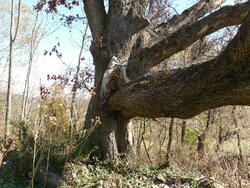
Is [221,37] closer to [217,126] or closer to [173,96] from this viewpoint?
[217,126]

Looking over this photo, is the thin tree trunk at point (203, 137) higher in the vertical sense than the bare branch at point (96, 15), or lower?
lower

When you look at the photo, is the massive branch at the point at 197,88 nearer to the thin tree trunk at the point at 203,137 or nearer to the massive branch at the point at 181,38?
the massive branch at the point at 181,38

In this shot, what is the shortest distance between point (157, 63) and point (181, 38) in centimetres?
82

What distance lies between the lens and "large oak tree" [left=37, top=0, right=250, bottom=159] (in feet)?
16.2

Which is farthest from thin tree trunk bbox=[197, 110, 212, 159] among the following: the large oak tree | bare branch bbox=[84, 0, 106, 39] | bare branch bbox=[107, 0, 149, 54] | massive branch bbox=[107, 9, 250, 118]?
massive branch bbox=[107, 9, 250, 118]

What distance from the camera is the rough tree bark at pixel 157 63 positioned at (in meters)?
4.86

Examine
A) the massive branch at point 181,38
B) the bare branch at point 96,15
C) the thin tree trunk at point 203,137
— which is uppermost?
the bare branch at point 96,15

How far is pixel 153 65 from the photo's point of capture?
25.9ft

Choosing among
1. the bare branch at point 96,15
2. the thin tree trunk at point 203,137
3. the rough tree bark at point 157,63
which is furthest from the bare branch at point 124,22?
the thin tree trunk at point 203,137

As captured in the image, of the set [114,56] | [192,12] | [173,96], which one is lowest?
[173,96]

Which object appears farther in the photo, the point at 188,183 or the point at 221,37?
the point at 221,37

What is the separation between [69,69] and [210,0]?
14.6 feet

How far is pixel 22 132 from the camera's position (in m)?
7.41

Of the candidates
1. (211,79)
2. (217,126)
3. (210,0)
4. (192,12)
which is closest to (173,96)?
(211,79)
